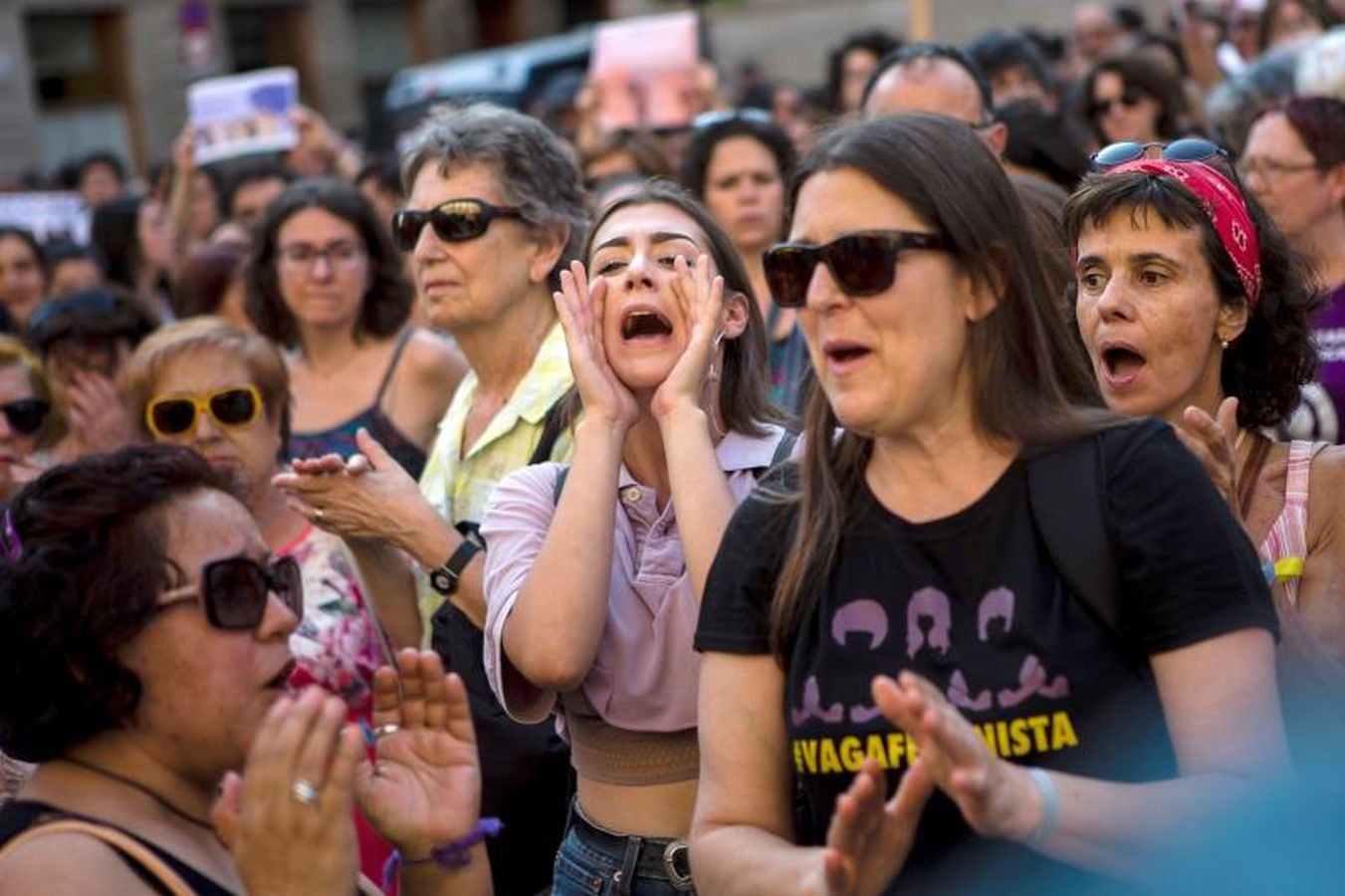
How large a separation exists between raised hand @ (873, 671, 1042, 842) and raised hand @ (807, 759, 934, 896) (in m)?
0.04

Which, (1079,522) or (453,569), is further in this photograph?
(453,569)

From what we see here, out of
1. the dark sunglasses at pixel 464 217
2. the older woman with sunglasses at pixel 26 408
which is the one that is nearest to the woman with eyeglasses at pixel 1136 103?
the dark sunglasses at pixel 464 217

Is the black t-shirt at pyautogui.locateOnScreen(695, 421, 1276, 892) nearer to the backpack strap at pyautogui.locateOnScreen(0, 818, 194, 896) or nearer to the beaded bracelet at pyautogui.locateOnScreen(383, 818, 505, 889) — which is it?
the beaded bracelet at pyautogui.locateOnScreen(383, 818, 505, 889)

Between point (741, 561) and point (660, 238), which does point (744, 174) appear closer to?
point (660, 238)

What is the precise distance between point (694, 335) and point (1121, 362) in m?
0.77

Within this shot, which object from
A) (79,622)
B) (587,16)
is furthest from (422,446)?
(587,16)

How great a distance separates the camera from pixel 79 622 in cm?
281

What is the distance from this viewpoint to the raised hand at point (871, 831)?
7.73 ft

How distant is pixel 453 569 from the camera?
4145 millimetres

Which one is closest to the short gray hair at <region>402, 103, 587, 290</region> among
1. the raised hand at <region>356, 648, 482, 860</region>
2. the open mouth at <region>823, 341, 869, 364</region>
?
the raised hand at <region>356, 648, 482, 860</region>

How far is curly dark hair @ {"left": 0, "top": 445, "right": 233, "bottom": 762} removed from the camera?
282 cm

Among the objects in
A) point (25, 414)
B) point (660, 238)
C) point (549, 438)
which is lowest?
point (25, 414)

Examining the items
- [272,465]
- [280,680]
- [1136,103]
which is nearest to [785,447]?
[280,680]

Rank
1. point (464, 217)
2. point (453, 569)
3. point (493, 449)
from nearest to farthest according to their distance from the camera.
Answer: point (453, 569), point (493, 449), point (464, 217)
